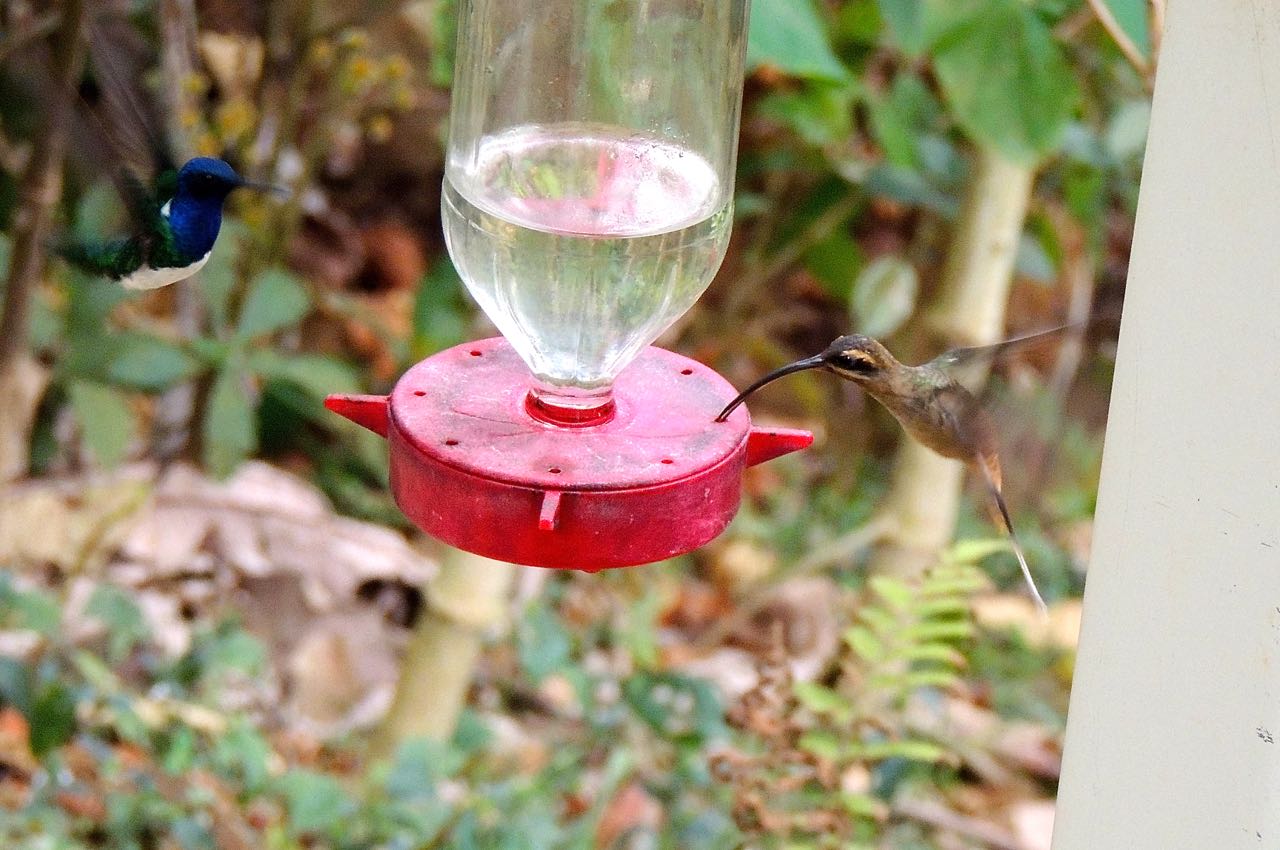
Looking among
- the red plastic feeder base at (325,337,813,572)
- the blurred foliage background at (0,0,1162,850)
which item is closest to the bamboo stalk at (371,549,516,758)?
the blurred foliage background at (0,0,1162,850)

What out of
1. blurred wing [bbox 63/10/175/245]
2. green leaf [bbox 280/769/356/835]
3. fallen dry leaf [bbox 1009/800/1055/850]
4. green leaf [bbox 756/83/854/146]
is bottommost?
green leaf [bbox 280/769/356/835]

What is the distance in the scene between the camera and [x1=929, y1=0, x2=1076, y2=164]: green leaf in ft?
9.52

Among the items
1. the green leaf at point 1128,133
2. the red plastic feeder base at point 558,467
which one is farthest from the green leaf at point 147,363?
the green leaf at point 1128,133

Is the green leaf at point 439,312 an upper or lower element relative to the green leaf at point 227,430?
upper

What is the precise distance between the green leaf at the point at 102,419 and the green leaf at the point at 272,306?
296 millimetres

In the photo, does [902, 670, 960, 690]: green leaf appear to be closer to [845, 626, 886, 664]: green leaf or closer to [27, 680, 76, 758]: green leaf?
[845, 626, 886, 664]: green leaf

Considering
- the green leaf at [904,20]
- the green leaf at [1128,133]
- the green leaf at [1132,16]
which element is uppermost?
the green leaf at [1128,133]

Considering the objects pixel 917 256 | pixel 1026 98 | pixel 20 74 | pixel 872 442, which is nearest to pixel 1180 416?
pixel 1026 98

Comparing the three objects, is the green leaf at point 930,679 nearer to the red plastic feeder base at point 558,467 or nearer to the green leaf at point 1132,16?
the red plastic feeder base at point 558,467

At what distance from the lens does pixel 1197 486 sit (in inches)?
42.0

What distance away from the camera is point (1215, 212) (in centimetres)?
102

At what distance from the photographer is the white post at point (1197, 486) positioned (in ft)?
3.30

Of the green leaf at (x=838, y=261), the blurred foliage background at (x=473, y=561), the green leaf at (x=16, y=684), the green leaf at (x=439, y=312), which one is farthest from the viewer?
the green leaf at (x=838, y=261)

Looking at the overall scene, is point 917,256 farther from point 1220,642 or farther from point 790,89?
point 1220,642
